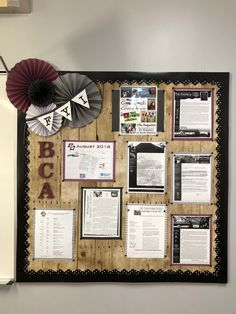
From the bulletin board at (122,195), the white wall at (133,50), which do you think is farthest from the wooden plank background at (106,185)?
the white wall at (133,50)

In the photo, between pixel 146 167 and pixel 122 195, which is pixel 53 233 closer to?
pixel 122 195

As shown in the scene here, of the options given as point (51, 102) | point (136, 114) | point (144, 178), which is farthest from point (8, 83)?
point (144, 178)

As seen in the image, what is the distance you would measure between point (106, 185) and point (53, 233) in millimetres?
355

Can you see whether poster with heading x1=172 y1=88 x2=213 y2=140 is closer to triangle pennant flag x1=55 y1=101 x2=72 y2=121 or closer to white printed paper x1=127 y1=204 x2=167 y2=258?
white printed paper x1=127 y1=204 x2=167 y2=258

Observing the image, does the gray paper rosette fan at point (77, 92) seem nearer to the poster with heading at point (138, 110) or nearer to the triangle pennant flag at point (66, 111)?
the triangle pennant flag at point (66, 111)

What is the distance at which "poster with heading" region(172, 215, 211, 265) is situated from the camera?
5.61 ft

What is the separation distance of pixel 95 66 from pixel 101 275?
1037 millimetres

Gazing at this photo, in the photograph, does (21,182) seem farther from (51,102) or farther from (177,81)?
(177,81)

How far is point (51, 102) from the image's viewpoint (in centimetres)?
170

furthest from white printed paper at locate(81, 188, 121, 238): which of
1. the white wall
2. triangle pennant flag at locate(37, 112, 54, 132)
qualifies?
triangle pennant flag at locate(37, 112, 54, 132)

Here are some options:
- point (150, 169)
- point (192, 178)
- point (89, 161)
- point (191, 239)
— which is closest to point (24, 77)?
point (89, 161)

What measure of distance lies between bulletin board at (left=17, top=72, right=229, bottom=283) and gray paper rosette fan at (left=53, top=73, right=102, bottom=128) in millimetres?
31

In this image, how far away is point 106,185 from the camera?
5.64ft
